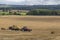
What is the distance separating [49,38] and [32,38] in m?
1.81

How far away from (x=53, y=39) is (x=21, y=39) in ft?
11.0

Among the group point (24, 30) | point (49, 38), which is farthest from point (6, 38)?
point (24, 30)

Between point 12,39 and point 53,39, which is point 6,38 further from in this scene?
point 53,39

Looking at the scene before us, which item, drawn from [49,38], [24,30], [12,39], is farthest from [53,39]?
[24,30]

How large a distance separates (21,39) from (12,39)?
935mm

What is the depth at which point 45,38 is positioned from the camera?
1072 inches

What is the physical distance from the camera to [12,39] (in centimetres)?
2622

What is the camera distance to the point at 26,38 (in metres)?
27.1

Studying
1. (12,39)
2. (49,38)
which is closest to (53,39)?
(49,38)

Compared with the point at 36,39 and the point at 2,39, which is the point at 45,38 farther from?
the point at 2,39

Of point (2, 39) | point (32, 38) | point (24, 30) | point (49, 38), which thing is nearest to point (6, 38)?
point (2, 39)

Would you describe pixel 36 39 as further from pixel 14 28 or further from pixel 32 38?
pixel 14 28

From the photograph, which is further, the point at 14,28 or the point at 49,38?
the point at 14,28

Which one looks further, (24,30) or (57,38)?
(24,30)
